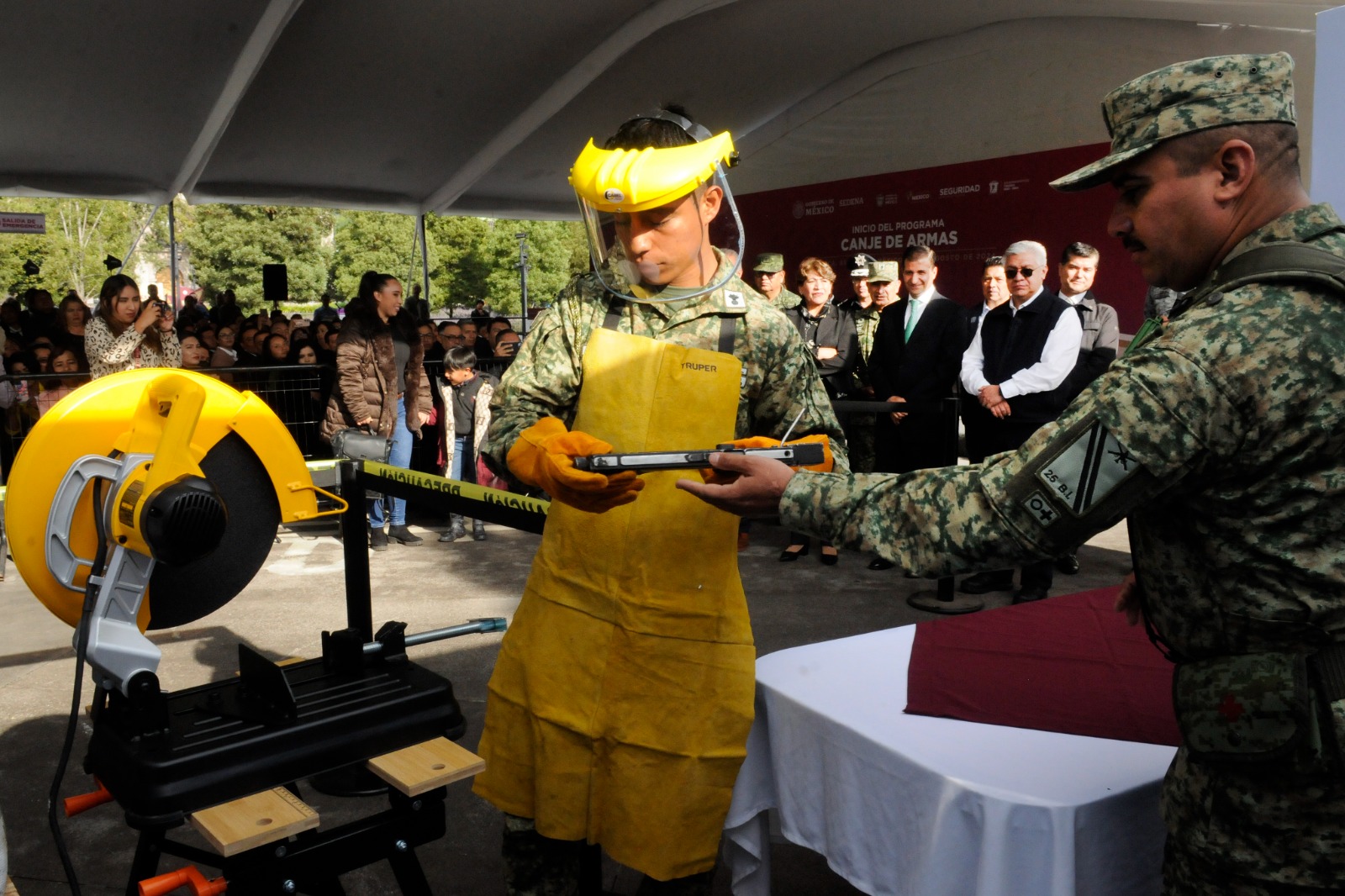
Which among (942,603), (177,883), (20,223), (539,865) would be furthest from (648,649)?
(20,223)

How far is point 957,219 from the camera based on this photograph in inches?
419

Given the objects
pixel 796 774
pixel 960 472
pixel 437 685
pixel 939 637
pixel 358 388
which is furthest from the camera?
pixel 358 388

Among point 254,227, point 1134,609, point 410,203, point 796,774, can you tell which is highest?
point 254,227

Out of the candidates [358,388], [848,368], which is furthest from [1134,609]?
[358,388]

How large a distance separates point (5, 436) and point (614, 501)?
8.05 meters

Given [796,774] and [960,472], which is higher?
[960,472]

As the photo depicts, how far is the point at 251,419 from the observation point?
1939mm

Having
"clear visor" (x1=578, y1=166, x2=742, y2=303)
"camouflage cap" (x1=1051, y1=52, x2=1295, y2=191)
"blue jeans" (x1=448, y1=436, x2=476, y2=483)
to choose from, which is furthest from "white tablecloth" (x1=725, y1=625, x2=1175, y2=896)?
"blue jeans" (x1=448, y1=436, x2=476, y2=483)

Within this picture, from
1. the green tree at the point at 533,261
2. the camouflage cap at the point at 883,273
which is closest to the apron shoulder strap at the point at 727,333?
the camouflage cap at the point at 883,273

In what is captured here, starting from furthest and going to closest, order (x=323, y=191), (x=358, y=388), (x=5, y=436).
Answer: (x=323, y=191) → (x=5, y=436) → (x=358, y=388)

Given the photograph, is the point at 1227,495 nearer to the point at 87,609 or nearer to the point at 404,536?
the point at 87,609

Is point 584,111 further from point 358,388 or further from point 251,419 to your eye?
point 251,419

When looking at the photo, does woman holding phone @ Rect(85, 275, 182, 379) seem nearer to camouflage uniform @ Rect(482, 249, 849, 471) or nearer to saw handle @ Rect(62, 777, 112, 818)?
camouflage uniform @ Rect(482, 249, 849, 471)

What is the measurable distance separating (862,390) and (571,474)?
556 cm
